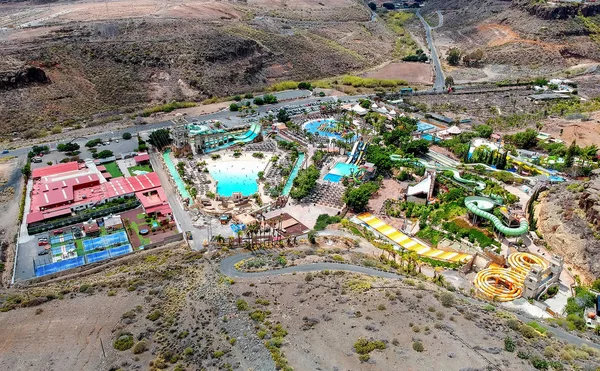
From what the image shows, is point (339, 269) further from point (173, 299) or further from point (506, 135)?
point (506, 135)

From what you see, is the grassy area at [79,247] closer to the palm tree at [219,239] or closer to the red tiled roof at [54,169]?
the palm tree at [219,239]

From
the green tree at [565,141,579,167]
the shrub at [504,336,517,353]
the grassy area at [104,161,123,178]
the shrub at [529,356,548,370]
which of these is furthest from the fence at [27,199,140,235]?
the green tree at [565,141,579,167]

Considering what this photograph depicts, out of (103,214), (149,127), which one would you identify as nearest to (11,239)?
(103,214)

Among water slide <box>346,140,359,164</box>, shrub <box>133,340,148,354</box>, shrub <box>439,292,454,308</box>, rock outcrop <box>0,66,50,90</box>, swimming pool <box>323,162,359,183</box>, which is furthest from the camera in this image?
rock outcrop <box>0,66,50,90</box>

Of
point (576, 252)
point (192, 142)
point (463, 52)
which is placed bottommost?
point (576, 252)

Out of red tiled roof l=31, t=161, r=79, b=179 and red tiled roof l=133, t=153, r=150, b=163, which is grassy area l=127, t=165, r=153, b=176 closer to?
red tiled roof l=133, t=153, r=150, b=163

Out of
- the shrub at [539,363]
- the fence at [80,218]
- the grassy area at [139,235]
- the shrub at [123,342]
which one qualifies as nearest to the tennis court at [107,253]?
the grassy area at [139,235]
